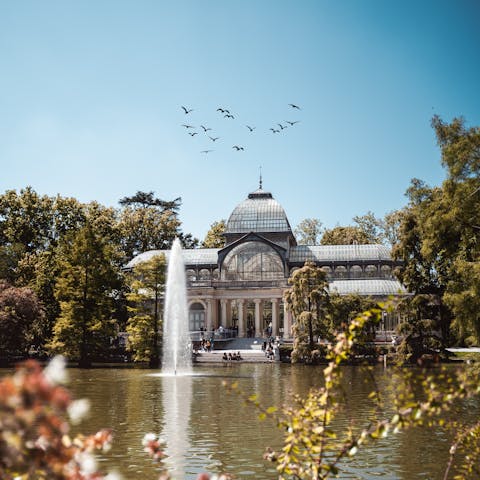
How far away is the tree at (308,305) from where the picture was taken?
1955 inches

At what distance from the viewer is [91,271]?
5178cm

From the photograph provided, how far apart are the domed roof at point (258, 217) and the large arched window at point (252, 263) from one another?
17.0 ft

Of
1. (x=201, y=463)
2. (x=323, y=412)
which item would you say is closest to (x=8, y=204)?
(x=201, y=463)

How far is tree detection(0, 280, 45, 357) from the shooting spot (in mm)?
49500

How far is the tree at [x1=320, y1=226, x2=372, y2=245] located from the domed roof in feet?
51.5

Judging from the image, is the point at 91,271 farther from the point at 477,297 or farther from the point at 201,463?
the point at 201,463

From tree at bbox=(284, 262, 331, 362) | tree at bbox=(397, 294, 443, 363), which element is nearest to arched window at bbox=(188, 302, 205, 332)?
tree at bbox=(284, 262, 331, 362)

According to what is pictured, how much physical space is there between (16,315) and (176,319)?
12.7 meters

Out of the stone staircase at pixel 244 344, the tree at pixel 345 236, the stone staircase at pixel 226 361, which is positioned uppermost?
the tree at pixel 345 236

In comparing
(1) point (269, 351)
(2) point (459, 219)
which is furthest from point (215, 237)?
(2) point (459, 219)

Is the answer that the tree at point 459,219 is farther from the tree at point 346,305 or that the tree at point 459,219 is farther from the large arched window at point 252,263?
the large arched window at point 252,263

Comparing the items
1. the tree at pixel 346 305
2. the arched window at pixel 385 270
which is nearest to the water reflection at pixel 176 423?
the tree at pixel 346 305

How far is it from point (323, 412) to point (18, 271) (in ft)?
213

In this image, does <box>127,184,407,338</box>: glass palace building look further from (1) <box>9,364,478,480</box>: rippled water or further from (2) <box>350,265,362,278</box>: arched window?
(1) <box>9,364,478,480</box>: rippled water
